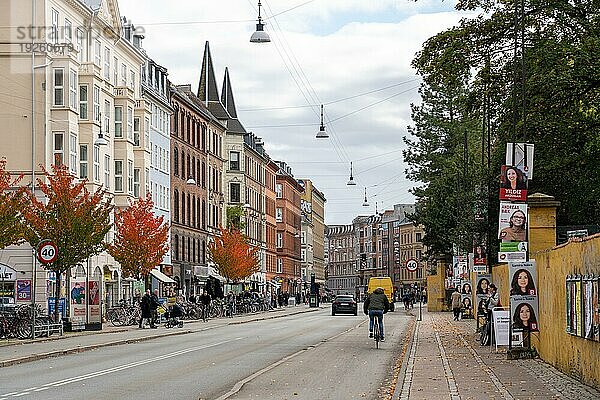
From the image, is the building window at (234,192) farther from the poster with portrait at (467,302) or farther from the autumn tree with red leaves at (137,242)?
the poster with portrait at (467,302)

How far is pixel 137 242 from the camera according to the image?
197ft

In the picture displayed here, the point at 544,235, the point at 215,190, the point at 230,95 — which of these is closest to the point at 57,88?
the point at 544,235

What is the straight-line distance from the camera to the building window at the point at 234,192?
115625mm

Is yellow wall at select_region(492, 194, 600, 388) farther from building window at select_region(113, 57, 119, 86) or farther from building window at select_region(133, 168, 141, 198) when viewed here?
building window at select_region(133, 168, 141, 198)

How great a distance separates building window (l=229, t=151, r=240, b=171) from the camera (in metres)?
116

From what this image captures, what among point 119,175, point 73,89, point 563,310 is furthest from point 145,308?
point 563,310

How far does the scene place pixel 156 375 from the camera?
2261cm

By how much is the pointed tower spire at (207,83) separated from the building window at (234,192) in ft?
29.0

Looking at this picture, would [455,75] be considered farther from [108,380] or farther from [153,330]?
[153,330]

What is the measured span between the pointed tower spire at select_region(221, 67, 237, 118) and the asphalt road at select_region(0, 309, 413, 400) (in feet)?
281

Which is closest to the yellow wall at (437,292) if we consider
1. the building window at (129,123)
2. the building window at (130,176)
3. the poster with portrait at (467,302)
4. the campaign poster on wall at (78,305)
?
the poster with portrait at (467,302)

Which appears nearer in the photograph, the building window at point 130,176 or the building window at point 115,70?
the building window at point 115,70

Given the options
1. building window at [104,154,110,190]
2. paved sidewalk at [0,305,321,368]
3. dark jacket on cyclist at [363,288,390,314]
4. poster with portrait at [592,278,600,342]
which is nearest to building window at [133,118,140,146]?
building window at [104,154,110,190]

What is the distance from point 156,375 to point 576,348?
8.20m
